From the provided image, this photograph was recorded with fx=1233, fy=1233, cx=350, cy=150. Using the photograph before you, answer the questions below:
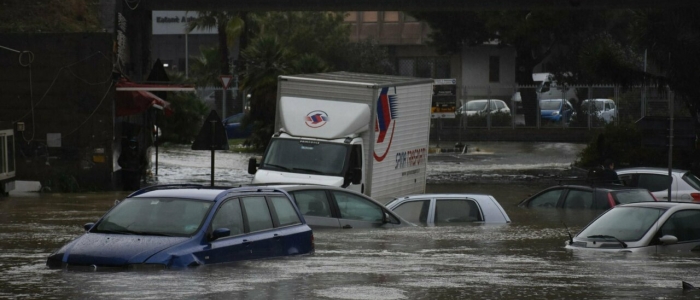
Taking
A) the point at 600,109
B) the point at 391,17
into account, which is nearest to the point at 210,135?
the point at 600,109

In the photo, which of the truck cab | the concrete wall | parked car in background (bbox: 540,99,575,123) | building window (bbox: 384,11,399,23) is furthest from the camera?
building window (bbox: 384,11,399,23)

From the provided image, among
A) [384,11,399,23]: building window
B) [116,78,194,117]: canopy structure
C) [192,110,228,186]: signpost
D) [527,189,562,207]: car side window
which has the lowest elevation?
[527,189,562,207]: car side window

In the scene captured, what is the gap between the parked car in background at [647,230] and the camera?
1562 centimetres

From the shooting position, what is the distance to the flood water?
445 inches

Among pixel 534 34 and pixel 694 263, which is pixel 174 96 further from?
pixel 694 263

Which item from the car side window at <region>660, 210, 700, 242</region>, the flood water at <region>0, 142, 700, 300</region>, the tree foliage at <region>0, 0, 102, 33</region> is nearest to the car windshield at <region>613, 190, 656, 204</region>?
the flood water at <region>0, 142, 700, 300</region>

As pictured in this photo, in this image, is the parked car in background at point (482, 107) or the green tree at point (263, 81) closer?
A: the green tree at point (263, 81)

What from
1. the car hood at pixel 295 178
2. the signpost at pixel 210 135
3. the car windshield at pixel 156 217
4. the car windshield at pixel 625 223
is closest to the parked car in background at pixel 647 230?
the car windshield at pixel 625 223

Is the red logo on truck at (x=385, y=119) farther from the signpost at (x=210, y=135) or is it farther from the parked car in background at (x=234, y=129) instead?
the parked car in background at (x=234, y=129)

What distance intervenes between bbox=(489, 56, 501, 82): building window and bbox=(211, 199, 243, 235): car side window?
59640 millimetres

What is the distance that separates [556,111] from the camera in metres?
58.9

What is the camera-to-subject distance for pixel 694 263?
14570 millimetres

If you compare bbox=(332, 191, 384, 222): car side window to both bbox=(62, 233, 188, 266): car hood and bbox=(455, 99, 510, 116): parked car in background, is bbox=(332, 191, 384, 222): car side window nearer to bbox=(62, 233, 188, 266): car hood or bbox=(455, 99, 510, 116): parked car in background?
bbox=(62, 233, 188, 266): car hood

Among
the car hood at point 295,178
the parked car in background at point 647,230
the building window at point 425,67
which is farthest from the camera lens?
the building window at point 425,67
